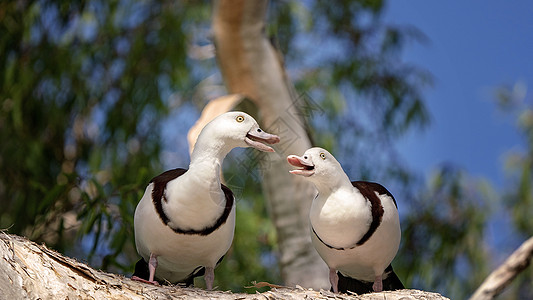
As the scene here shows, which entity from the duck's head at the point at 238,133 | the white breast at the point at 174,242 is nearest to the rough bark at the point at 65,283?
the white breast at the point at 174,242

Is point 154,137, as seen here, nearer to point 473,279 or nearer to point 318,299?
point 473,279

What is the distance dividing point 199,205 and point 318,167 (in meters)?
0.33

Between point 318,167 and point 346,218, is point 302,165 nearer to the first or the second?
point 318,167

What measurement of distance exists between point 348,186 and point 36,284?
0.82 metres

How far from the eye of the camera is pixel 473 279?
525cm

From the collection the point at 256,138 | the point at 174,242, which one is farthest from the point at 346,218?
the point at 174,242

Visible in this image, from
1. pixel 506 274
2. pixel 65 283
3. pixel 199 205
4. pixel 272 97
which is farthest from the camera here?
pixel 272 97

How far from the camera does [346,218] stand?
1892 mm

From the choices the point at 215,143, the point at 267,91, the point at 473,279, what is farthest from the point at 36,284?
the point at 473,279

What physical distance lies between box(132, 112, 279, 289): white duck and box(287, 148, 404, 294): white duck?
0.16 meters

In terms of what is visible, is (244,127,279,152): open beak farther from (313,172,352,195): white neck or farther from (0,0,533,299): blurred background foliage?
(0,0,533,299): blurred background foliage

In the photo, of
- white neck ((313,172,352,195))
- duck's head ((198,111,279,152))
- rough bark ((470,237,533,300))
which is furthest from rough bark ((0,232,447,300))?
rough bark ((470,237,533,300))

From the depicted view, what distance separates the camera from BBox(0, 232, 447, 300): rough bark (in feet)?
5.31

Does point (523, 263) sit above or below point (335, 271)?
above
